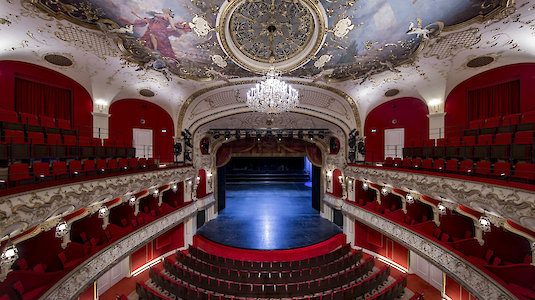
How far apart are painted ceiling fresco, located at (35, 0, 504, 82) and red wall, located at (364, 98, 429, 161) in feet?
11.3

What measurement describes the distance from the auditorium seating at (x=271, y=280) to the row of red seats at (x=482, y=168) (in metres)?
3.97

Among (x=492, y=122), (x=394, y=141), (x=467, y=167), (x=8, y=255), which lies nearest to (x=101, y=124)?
(x=8, y=255)

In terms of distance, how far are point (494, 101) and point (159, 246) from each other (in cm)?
1462

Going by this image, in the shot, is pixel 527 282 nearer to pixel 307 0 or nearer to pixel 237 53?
pixel 307 0

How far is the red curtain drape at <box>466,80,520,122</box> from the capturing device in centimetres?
632

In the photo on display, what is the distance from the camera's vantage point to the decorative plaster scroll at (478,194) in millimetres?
3297

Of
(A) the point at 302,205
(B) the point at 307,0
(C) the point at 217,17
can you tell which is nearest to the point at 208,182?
(A) the point at 302,205

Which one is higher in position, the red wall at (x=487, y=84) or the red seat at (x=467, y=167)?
the red wall at (x=487, y=84)

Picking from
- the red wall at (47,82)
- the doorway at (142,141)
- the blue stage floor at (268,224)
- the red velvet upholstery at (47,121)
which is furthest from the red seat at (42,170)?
the blue stage floor at (268,224)

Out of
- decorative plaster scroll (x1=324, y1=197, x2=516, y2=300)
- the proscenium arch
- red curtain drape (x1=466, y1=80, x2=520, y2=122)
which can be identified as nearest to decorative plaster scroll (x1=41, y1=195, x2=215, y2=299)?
the proscenium arch

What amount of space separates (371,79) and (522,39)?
144 inches

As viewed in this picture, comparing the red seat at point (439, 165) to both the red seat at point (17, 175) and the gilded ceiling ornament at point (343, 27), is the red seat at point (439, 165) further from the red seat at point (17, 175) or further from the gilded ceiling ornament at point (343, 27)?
the red seat at point (17, 175)

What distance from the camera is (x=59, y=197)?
3885mm

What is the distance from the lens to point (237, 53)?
19.8 ft
